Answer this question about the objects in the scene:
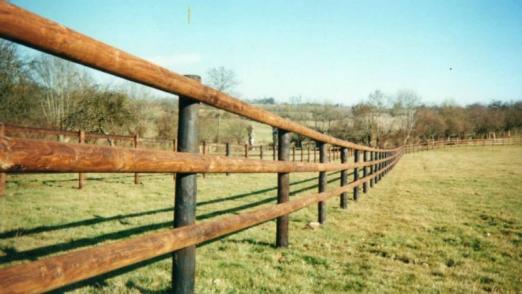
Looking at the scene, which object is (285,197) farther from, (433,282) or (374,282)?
(433,282)

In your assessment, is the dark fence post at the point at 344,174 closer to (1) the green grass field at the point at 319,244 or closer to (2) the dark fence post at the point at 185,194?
(1) the green grass field at the point at 319,244

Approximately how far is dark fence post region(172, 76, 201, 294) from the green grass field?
2.01 ft

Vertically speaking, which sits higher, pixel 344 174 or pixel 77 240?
pixel 344 174

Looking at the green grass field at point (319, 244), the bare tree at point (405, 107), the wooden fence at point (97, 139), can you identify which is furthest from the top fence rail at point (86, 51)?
the bare tree at point (405, 107)

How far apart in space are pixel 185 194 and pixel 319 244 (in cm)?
253

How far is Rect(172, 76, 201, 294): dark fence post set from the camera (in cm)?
201

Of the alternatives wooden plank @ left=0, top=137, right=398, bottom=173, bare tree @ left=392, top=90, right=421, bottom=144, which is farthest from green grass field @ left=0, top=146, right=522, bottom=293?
bare tree @ left=392, top=90, right=421, bottom=144

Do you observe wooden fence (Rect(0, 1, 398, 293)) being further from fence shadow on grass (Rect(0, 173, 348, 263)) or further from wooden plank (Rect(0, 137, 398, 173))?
fence shadow on grass (Rect(0, 173, 348, 263))

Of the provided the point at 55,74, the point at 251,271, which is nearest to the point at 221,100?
the point at 251,271

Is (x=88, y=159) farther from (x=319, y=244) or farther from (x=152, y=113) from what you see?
(x=152, y=113)

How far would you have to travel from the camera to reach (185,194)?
203cm

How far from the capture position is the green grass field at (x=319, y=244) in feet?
9.61

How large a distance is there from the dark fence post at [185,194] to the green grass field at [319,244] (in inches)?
24.2

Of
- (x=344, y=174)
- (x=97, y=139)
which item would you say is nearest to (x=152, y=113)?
(x=97, y=139)
